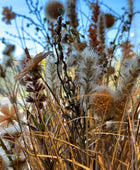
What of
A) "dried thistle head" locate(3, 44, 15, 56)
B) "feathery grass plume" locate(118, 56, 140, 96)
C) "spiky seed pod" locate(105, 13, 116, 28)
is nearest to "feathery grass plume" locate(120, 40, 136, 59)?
"spiky seed pod" locate(105, 13, 116, 28)

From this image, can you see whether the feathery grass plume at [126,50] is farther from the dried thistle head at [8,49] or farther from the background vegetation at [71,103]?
the dried thistle head at [8,49]

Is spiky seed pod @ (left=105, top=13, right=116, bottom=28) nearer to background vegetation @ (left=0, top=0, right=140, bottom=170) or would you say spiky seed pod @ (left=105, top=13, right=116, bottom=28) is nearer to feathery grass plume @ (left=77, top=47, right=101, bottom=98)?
background vegetation @ (left=0, top=0, right=140, bottom=170)

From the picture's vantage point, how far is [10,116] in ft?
1.58

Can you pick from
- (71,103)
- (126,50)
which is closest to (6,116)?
(71,103)

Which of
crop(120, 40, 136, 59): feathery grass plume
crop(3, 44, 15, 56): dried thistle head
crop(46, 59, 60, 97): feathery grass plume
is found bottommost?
crop(46, 59, 60, 97): feathery grass plume

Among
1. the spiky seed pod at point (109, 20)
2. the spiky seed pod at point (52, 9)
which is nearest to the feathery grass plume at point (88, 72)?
the spiky seed pod at point (52, 9)

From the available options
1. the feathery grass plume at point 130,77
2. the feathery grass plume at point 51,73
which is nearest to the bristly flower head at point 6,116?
the feathery grass plume at point 51,73

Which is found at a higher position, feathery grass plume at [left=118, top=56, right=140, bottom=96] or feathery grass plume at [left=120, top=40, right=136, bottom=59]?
feathery grass plume at [left=120, top=40, right=136, bottom=59]

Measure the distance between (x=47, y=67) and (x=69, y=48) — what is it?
0.24 feet

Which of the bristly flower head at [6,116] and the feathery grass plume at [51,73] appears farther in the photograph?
the bristly flower head at [6,116]

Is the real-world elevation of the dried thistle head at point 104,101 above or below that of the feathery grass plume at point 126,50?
below

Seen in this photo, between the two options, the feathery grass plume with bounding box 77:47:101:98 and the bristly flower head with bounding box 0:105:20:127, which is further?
the bristly flower head with bounding box 0:105:20:127

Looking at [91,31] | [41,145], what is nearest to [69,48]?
[91,31]

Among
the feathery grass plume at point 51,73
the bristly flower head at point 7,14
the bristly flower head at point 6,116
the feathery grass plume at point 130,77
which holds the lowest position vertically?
the bristly flower head at point 6,116
